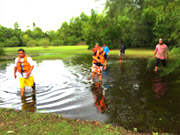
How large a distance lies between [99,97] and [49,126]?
111 inches

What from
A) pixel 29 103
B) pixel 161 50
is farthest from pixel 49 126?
pixel 161 50

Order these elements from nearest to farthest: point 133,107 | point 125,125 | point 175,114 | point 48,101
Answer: point 125,125, point 175,114, point 133,107, point 48,101

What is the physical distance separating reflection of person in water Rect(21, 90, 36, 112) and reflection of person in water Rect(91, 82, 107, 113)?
83.3 inches

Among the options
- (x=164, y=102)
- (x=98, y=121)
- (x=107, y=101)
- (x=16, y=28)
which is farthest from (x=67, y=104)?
(x=16, y=28)

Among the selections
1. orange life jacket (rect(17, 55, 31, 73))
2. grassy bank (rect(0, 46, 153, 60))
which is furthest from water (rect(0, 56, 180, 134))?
grassy bank (rect(0, 46, 153, 60))

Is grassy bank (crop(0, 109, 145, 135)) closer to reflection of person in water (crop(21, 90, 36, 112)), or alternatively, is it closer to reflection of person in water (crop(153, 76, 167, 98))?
reflection of person in water (crop(21, 90, 36, 112))

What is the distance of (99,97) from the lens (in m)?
6.56

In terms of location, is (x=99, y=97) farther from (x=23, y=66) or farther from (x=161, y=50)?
(x=161, y=50)

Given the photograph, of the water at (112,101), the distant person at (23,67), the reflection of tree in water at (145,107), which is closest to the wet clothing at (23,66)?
the distant person at (23,67)

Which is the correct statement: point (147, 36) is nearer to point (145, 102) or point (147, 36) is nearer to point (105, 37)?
point (105, 37)

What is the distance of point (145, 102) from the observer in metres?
5.84

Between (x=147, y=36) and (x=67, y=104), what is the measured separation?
1326 inches

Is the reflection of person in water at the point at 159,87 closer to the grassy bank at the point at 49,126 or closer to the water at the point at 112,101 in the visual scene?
the water at the point at 112,101

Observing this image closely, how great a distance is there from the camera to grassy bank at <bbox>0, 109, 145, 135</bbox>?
3.78 meters
